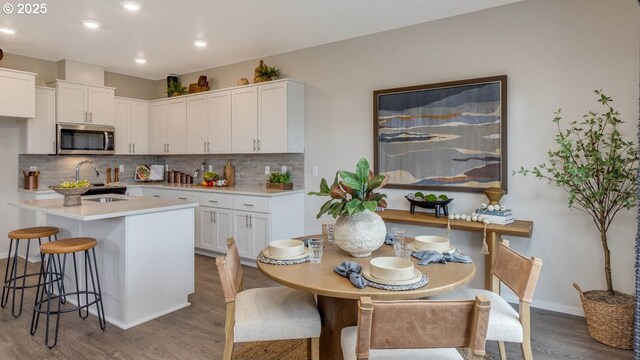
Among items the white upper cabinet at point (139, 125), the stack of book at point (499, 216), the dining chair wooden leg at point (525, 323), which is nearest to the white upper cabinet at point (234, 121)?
the white upper cabinet at point (139, 125)

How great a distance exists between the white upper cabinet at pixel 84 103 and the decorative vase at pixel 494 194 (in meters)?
5.17

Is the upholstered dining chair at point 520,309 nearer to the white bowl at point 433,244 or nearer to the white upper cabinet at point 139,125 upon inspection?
the white bowl at point 433,244

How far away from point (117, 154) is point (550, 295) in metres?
5.90

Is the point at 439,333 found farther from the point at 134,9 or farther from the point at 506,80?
the point at 134,9

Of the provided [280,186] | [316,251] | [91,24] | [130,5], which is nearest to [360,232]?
[316,251]

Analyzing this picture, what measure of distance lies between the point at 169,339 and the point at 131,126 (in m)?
4.18

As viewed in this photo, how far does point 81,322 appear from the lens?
298 cm

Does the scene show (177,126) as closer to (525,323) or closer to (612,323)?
(525,323)

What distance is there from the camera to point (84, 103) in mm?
5238

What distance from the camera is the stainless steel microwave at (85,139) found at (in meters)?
5.03

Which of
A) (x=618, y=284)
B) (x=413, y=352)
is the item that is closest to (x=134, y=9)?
(x=413, y=352)

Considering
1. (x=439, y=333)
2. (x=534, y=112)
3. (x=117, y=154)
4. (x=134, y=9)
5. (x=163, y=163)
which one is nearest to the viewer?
(x=439, y=333)

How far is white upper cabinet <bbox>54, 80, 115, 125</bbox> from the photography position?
5.02 meters

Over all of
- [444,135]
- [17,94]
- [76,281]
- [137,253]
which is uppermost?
[17,94]
